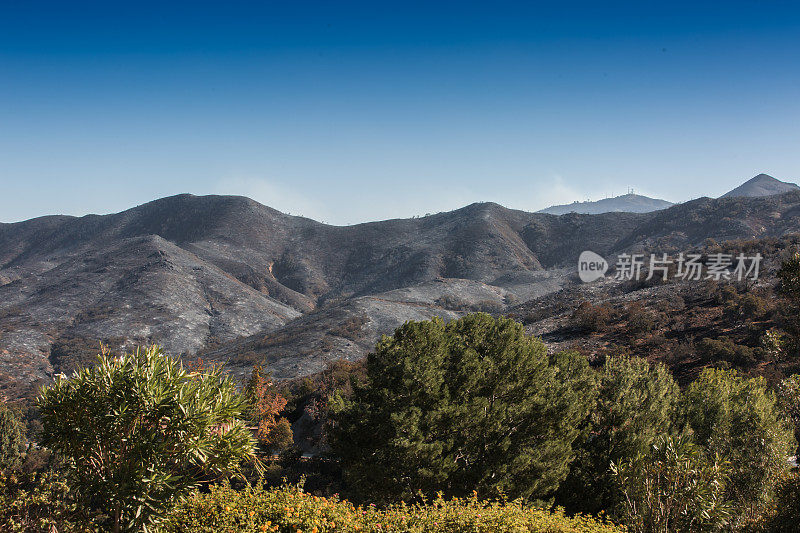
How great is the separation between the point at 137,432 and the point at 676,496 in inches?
381

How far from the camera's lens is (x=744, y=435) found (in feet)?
47.8

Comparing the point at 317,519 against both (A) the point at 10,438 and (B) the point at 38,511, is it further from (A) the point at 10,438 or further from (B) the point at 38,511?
(A) the point at 10,438

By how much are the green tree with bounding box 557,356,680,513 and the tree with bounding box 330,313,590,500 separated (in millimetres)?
840

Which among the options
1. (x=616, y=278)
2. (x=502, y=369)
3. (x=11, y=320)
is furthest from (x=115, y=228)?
(x=502, y=369)

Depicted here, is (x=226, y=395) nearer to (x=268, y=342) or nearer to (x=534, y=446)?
(x=534, y=446)

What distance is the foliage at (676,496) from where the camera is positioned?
8883 mm

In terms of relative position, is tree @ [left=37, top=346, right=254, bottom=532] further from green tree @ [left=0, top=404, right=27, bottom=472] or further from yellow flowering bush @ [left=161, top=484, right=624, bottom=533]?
green tree @ [left=0, top=404, right=27, bottom=472]

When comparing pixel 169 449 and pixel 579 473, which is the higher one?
pixel 169 449

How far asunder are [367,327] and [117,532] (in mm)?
56356

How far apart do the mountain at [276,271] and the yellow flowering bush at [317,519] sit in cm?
3204

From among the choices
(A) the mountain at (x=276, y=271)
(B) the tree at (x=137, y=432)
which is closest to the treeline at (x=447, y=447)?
(B) the tree at (x=137, y=432)

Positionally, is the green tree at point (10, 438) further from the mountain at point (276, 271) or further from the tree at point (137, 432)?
the mountain at point (276, 271)

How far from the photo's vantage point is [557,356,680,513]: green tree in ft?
50.9

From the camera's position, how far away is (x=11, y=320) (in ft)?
249
